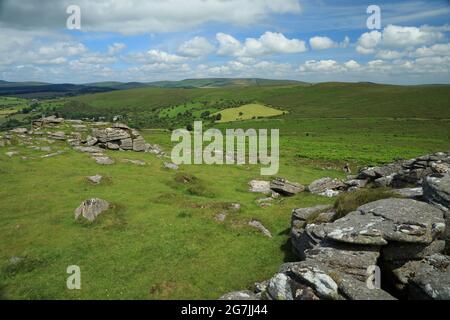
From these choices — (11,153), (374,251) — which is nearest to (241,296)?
(374,251)

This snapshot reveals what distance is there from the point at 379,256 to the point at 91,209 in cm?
2214

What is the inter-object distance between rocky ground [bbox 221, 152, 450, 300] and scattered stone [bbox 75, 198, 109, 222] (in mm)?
16267

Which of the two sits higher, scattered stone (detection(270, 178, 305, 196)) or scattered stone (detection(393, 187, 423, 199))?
scattered stone (detection(393, 187, 423, 199))

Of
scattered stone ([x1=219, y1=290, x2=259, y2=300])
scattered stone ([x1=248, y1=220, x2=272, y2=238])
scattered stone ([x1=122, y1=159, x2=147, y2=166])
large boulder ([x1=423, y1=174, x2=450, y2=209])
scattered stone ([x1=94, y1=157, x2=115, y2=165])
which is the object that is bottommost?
scattered stone ([x1=248, y1=220, x2=272, y2=238])

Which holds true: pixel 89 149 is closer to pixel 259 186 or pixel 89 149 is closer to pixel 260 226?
pixel 259 186

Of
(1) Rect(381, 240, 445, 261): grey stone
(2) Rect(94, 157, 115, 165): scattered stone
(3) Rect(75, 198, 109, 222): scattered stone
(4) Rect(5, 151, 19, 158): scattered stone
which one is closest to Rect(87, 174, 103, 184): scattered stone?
(3) Rect(75, 198, 109, 222): scattered stone

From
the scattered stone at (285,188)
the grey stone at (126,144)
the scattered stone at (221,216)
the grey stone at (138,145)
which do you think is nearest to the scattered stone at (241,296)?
the scattered stone at (221,216)

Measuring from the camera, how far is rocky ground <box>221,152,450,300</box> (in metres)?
14.8

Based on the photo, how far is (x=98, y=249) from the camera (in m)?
24.6

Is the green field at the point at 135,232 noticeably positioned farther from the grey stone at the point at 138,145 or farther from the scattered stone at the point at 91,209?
the grey stone at the point at 138,145

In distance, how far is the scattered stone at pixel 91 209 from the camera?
29219 mm

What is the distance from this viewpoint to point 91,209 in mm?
29609

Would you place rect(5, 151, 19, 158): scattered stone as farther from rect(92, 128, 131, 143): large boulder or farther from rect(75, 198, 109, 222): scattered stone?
rect(75, 198, 109, 222): scattered stone
